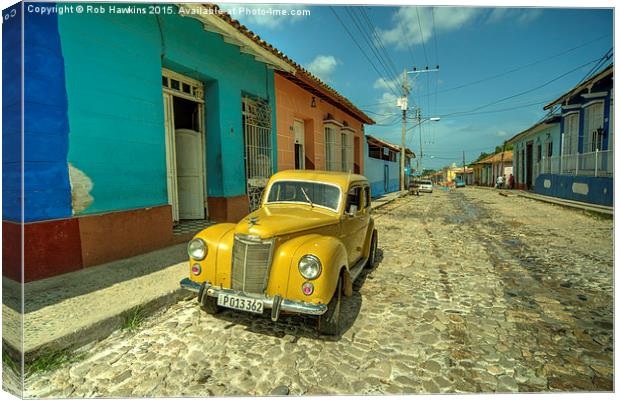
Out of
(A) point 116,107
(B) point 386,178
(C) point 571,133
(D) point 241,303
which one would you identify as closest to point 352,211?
(D) point 241,303

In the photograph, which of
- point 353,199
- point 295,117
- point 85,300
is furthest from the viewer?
point 295,117

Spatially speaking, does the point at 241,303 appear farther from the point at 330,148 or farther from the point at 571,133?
the point at 571,133

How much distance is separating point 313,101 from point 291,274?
9105mm

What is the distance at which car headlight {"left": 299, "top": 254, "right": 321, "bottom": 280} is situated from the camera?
2.60 meters

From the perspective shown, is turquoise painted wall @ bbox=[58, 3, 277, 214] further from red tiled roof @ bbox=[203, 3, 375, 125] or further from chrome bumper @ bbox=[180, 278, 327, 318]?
chrome bumper @ bbox=[180, 278, 327, 318]

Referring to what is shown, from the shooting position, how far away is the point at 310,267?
8.61ft

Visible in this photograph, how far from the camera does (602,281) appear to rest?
402 cm

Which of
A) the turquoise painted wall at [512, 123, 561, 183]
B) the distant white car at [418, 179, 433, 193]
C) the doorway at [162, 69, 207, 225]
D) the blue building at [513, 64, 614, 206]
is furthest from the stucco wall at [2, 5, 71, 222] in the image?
the distant white car at [418, 179, 433, 193]

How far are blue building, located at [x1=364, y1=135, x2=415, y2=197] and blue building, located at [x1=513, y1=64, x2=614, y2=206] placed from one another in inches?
370

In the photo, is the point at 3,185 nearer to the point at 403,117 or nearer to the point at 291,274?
the point at 291,274

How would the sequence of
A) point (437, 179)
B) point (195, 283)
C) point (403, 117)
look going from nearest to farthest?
point (195, 283) → point (403, 117) → point (437, 179)

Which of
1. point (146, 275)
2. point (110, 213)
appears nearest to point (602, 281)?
point (146, 275)

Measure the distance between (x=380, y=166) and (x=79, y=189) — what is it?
20.0 meters

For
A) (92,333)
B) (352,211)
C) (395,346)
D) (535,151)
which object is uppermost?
(535,151)
